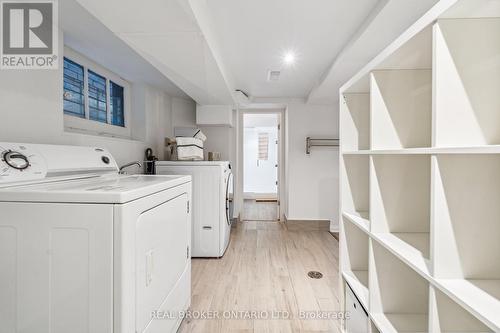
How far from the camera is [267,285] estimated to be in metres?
2.21

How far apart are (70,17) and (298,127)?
3.05 meters

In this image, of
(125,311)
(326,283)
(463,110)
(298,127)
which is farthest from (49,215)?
(298,127)

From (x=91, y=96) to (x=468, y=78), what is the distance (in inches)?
110

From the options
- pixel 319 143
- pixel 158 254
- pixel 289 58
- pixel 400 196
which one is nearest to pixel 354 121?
pixel 400 196

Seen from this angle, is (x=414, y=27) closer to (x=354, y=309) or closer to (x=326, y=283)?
(x=354, y=309)

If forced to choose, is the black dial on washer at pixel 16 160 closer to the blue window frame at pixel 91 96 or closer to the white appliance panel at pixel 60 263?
the white appliance panel at pixel 60 263

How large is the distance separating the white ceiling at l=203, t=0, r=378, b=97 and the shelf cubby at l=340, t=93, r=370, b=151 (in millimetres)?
622

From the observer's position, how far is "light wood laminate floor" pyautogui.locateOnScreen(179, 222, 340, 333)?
5.61 feet

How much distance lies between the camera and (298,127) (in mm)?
3977

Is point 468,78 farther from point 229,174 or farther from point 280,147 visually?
point 280,147

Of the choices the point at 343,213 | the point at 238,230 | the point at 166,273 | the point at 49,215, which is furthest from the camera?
the point at 238,230

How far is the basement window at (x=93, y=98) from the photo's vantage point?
Result: 213cm

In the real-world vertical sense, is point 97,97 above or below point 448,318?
above

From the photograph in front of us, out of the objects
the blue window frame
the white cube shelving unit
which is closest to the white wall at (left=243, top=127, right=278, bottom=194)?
the blue window frame
